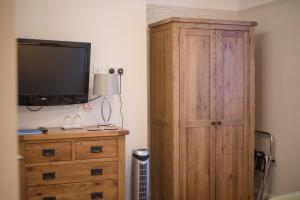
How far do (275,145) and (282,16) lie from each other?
1463 mm

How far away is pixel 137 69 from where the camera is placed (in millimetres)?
3664

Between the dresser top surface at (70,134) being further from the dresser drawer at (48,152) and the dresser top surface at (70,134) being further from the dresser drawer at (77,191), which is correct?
the dresser drawer at (77,191)

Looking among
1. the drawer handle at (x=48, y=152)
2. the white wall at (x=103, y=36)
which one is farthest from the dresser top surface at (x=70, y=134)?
the white wall at (x=103, y=36)

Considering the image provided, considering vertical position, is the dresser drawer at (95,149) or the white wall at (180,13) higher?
the white wall at (180,13)

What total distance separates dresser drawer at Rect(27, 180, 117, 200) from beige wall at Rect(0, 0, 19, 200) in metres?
1.88

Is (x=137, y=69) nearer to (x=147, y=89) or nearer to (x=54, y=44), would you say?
(x=147, y=89)

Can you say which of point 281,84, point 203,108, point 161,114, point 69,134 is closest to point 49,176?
point 69,134

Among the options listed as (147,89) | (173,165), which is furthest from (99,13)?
(173,165)

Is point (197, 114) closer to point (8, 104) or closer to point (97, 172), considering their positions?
point (97, 172)

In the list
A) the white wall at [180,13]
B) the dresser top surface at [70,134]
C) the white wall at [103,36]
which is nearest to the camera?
the dresser top surface at [70,134]

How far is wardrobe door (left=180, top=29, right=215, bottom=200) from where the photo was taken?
3.44 metres

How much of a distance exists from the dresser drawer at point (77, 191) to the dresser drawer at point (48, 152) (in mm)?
243

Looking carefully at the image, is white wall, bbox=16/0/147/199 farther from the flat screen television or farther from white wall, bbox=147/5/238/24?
white wall, bbox=147/5/238/24

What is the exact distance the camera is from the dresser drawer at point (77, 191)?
2908mm
